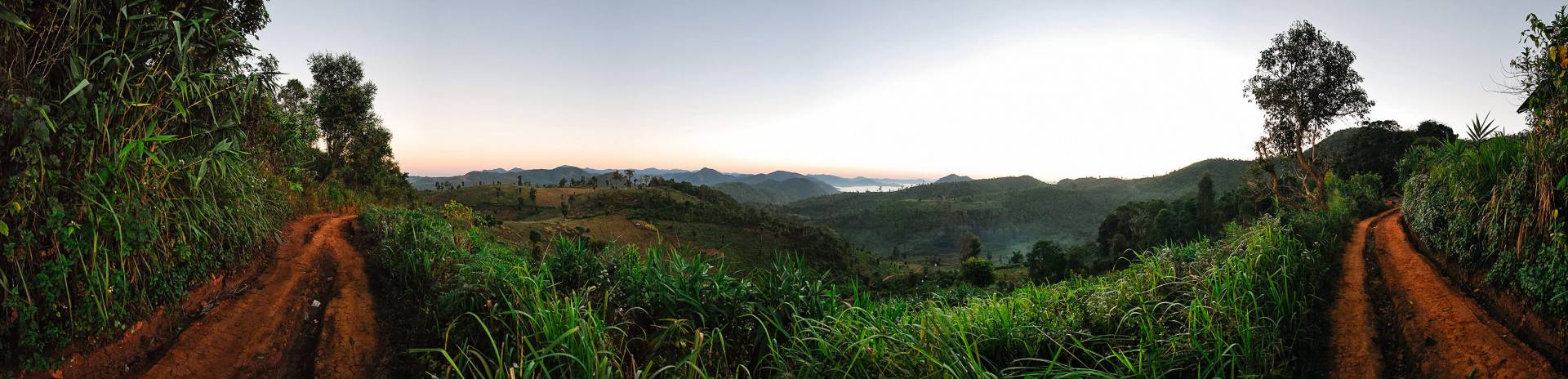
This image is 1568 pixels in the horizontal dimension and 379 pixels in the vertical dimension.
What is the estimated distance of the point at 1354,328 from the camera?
411 centimetres

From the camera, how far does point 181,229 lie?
4195mm

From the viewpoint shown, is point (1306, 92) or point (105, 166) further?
point (1306, 92)

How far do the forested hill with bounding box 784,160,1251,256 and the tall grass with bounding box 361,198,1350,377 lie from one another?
97005 millimetres

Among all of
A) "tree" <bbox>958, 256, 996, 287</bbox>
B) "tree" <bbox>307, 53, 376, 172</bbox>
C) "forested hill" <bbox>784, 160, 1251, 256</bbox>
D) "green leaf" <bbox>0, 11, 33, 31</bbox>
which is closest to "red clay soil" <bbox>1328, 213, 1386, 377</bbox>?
"green leaf" <bbox>0, 11, 33, 31</bbox>

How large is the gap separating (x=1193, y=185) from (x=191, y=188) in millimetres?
131193

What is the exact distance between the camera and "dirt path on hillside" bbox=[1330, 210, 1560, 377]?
11.3ft

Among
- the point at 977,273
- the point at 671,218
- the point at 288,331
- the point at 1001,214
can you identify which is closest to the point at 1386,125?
the point at 977,273

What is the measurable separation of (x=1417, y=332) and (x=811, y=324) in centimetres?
453

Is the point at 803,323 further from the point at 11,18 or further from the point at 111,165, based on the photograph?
the point at 11,18

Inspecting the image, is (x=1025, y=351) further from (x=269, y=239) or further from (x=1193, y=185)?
(x=1193, y=185)

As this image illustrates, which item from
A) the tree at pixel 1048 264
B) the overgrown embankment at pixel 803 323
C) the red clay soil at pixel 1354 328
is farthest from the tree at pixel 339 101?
the tree at pixel 1048 264

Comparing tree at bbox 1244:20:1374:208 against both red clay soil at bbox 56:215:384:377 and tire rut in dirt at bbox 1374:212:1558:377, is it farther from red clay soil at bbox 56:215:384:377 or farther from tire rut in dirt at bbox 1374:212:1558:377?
red clay soil at bbox 56:215:384:377

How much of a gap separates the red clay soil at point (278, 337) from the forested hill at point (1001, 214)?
322 ft

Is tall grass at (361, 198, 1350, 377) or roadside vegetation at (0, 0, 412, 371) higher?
roadside vegetation at (0, 0, 412, 371)
